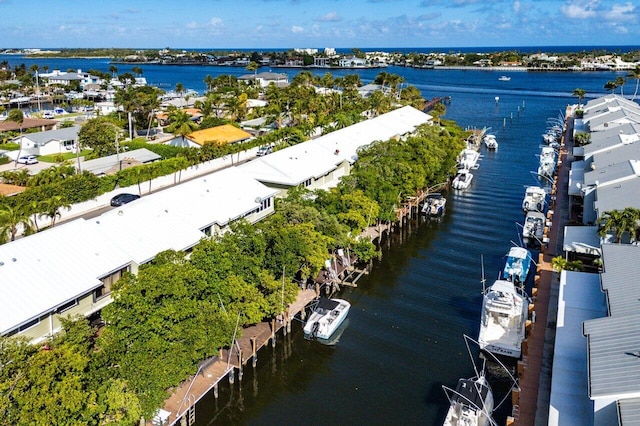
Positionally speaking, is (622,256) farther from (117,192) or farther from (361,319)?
(117,192)

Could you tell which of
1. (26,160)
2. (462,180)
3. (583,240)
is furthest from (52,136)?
(583,240)

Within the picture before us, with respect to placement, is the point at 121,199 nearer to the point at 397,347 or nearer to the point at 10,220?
the point at 10,220

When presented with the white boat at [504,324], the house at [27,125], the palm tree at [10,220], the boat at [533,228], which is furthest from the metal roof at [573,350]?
the house at [27,125]

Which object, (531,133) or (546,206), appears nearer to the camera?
(546,206)

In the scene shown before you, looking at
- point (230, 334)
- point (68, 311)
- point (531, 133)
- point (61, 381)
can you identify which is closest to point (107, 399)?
point (61, 381)

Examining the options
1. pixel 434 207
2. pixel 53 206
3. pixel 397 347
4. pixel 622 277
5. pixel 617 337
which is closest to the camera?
pixel 617 337

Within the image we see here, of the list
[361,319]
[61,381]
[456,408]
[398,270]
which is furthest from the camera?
[398,270]

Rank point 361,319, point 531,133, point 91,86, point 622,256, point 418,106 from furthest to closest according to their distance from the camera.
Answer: point 91,86 → point 418,106 → point 531,133 → point 361,319 → point 622,256
